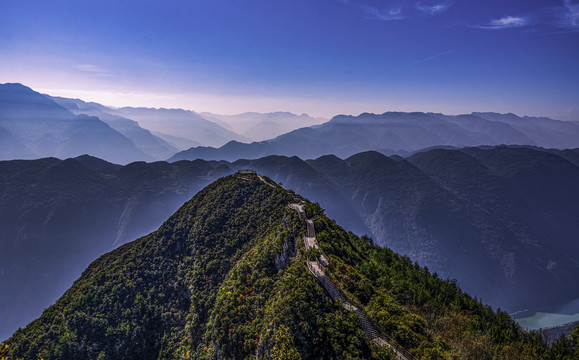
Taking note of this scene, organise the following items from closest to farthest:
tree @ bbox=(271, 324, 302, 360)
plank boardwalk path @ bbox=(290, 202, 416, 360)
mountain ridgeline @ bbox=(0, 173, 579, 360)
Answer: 1. tree @ bbox=(271, 324, 302, 360)
2. plank boardwalk path @ bbox=(290, 202, 416, 360)
3. mountain ridgeline @ bbox=(0, 173, 579, 360)

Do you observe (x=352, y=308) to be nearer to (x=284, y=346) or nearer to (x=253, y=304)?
(x=284, y=346)

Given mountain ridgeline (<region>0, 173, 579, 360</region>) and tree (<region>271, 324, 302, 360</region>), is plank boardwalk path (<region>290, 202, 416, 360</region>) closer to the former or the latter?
mountain ridgeline (<region>0, 173, 579, 360</region>)

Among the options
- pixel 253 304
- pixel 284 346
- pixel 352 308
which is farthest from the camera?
pixel 253 304

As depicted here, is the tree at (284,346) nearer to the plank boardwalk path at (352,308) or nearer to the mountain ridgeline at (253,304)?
the mountain ridgeline at (253,304)

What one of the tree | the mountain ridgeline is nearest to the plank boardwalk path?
the mountain ridgeline

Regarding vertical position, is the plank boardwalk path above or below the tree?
above

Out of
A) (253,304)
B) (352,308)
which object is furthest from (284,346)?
(253,304)

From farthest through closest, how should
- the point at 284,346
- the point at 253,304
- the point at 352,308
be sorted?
1. the point at 253,304
2. the point at 352,308
3. the point at 284,346

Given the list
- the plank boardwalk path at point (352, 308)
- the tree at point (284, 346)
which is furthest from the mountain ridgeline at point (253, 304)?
the plank boardwalk path at point (352, 308)
